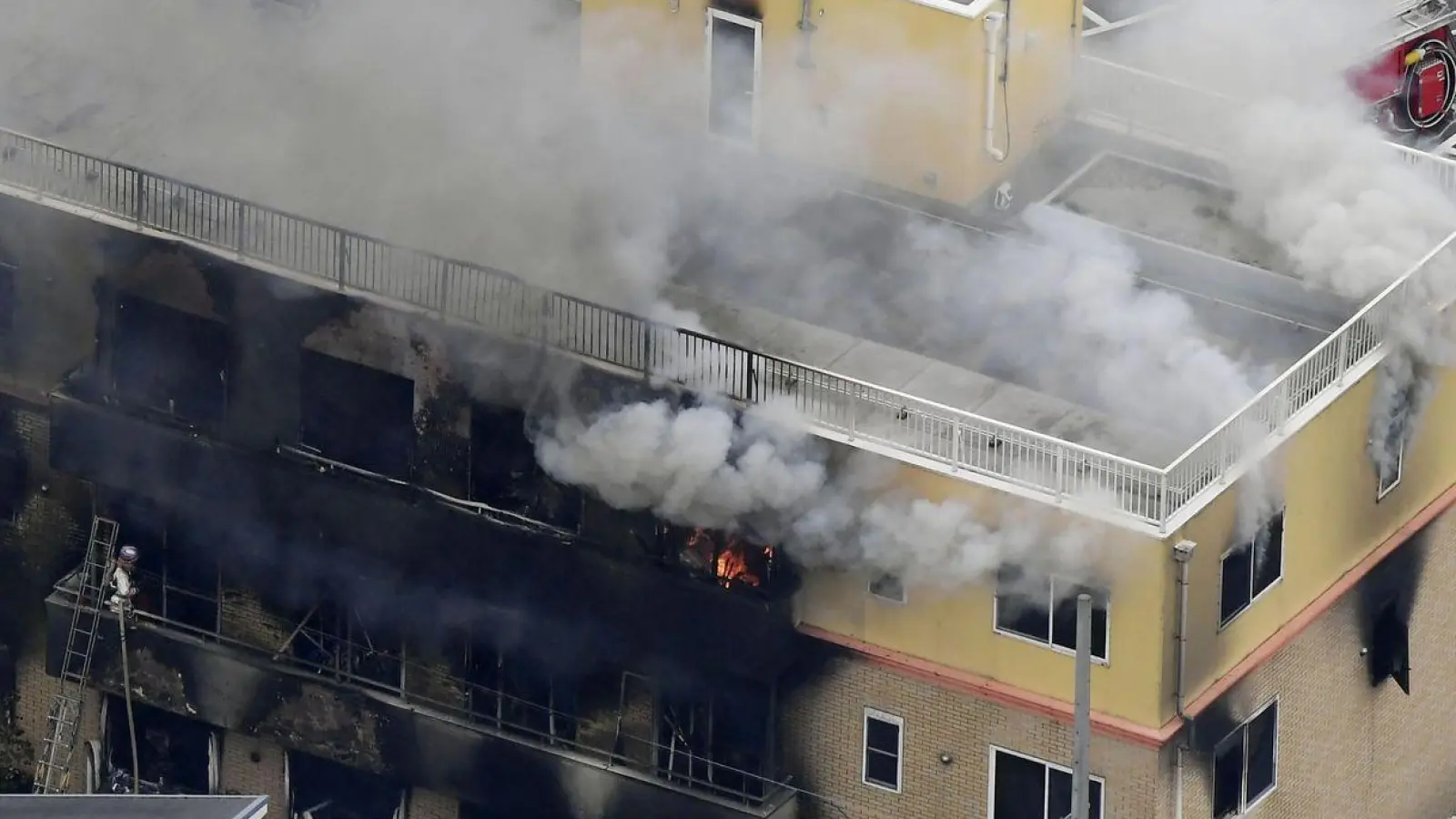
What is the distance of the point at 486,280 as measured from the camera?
43.4 m

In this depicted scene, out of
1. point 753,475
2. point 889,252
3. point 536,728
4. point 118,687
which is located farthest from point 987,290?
point 118,687

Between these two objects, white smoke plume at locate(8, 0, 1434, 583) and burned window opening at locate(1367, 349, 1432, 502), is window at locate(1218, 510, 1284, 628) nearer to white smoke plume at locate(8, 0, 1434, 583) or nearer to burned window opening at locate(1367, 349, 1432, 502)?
white smoke plume at locate(8, 0, 1434, 583)

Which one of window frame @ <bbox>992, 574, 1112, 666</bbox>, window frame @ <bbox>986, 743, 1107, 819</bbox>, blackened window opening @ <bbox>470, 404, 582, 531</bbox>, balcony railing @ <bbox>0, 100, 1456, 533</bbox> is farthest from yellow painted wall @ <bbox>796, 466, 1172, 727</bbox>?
blackened window opening @ <bbox>470, 404, 582, 531</bbox>

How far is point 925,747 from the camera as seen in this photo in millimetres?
42375

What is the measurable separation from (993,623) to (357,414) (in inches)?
301

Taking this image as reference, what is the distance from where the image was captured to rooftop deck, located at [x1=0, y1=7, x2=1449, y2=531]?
40.8 metres

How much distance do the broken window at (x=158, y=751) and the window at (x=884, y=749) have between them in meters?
8.17

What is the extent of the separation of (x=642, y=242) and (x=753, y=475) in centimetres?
407

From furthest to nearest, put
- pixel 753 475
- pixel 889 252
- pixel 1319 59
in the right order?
pixel 1319 59 < pixel 889 252 < pixel 753 475

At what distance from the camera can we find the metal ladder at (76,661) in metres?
46.3

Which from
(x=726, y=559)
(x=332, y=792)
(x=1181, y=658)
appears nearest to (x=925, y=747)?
(x=726, y=559)

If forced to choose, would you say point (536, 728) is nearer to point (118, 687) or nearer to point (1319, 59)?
point (118, 687)

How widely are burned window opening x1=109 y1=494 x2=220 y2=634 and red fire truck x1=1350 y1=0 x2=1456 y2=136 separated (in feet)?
50.8

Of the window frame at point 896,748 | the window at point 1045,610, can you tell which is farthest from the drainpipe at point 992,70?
the window frame at point 896,748
